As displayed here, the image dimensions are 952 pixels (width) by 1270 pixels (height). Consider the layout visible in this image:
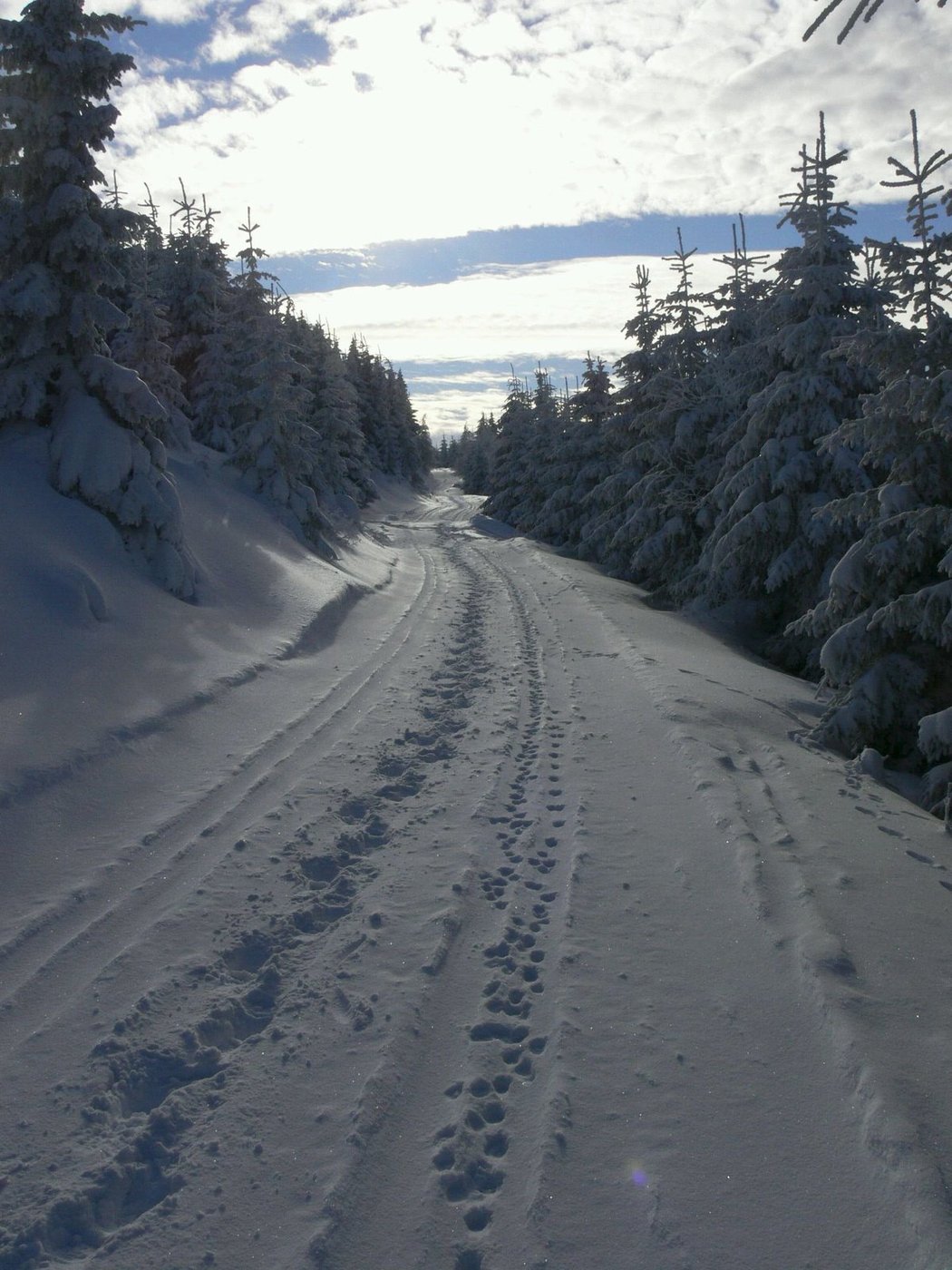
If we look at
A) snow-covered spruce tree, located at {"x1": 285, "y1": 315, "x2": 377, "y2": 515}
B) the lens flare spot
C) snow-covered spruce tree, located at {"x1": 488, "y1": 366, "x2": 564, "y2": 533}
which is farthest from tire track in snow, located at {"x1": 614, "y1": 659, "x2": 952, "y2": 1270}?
snow-covered spruce tree, located at {"x1": 488, "y1": 366, "x2": 564, "y2": 533}

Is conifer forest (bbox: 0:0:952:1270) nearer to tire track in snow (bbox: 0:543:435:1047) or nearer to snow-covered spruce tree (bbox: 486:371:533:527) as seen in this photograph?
tire track in snow (bbox: 0:543:435:1047)

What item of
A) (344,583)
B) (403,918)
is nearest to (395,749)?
(403,918)

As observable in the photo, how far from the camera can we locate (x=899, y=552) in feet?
33.9

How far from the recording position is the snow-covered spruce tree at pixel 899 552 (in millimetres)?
10062

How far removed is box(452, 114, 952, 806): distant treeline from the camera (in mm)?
10281

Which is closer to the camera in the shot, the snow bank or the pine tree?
the snow bank

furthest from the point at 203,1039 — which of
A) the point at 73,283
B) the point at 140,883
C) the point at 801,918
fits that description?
the point at 73,283

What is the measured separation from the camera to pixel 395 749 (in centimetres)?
948

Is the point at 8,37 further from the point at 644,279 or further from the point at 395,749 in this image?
the point at 644,279

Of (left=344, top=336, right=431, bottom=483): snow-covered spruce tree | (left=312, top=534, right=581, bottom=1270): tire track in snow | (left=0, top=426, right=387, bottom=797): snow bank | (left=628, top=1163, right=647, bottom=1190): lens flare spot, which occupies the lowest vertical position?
(left=628, top=1163, right=647, bottom=1190): lens flare spot

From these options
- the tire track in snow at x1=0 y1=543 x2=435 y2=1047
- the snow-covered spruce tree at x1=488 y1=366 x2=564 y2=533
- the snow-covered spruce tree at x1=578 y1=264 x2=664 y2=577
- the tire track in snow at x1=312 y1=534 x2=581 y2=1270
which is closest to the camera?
the tire track in snow at x1=312 y1=534 x2=581 y2=1270

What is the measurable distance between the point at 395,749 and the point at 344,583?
476 inches

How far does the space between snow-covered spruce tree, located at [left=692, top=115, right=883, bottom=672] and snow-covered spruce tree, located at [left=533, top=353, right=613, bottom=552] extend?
21.2m

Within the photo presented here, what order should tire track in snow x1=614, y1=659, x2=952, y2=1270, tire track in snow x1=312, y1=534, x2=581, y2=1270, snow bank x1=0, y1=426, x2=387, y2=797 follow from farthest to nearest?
snow bank x1=0, y1=426, x2=387, y2=797 → tire track in snow x1=614, y1=659, x2=952, y2=1270 → tire track in snow x1=312, y1=534, x2=581, y2=1270
